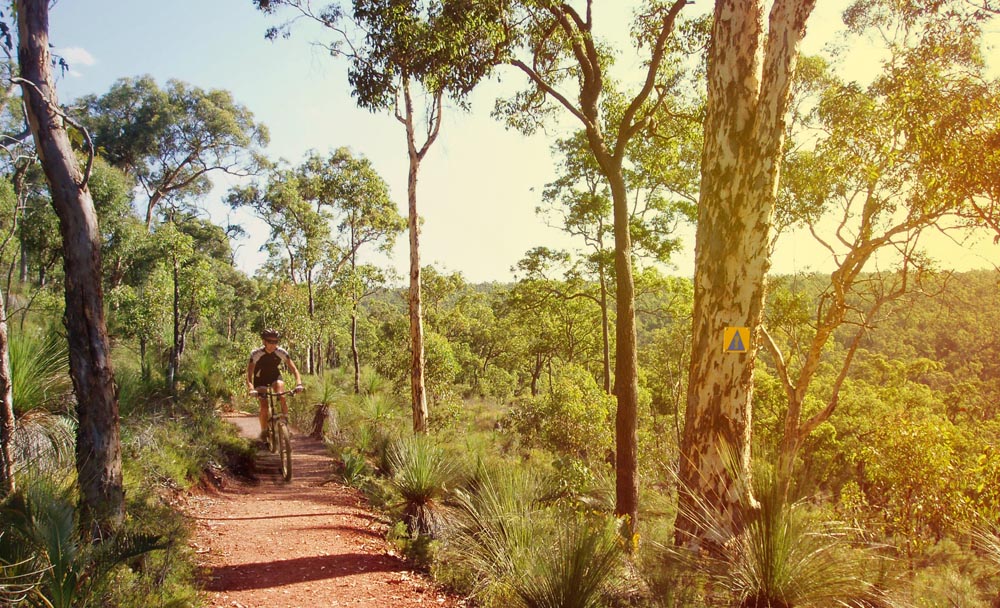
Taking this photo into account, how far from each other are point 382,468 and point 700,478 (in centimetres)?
743

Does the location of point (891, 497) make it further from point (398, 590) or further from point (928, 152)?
point (398, 590)

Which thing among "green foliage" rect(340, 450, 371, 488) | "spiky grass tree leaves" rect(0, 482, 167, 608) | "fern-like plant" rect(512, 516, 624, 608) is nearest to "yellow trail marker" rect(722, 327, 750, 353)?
"fern-like plant" rect(512, 516, 624, 608)

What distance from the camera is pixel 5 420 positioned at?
158 inches

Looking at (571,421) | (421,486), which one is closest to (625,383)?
(421,486)

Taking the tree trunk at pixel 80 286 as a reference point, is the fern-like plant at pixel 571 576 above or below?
below

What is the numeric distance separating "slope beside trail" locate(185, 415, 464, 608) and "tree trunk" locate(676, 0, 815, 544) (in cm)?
257

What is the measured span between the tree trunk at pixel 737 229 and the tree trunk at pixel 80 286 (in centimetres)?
450

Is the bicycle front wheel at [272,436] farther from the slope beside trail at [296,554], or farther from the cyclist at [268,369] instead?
the slope beside trail at [296,554]

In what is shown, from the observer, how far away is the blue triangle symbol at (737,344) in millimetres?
4082

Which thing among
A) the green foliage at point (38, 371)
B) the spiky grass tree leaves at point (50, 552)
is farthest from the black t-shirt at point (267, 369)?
the spiky grass tree leaves at point (50, 552)

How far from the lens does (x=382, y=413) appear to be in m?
13.7

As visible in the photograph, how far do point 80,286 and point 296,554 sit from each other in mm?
3158

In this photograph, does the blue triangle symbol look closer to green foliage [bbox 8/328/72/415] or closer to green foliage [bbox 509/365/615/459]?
green foliage [bbox 8/328/72/415]

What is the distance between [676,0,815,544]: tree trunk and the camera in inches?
161
